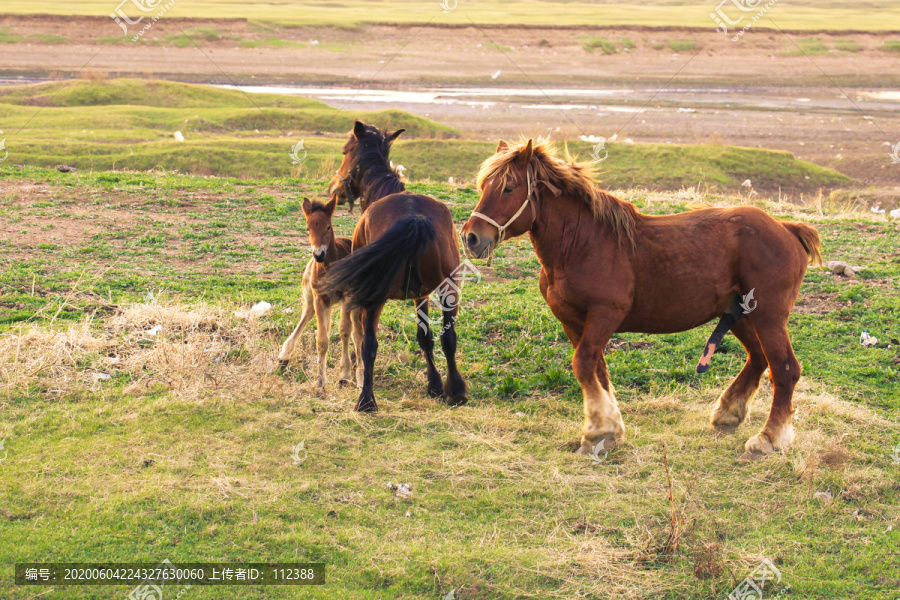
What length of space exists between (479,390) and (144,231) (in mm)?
6651

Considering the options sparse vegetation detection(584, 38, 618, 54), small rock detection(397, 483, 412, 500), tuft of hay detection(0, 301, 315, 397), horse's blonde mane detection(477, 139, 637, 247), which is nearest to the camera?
small rock detection(397, 483, 412, 500)

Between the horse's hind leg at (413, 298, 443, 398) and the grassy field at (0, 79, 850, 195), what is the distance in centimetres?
1099

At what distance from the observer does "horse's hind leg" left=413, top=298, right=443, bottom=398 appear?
24.9 ft

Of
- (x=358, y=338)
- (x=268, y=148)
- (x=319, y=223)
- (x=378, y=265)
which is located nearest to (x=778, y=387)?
(x=378, y=265)

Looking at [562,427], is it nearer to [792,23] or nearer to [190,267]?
[190,267]

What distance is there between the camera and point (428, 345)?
7617mm

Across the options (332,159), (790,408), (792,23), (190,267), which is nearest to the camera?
(790,408)

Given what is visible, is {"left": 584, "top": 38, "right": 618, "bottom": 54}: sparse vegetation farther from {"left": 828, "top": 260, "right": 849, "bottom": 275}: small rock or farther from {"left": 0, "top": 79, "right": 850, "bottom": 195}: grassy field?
{"left": 828, "top": 260, "right": 849, "bottom": 275}: small rock

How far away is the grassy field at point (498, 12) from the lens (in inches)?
1991

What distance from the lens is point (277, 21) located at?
48.6 metres

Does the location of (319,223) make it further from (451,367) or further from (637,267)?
(637,267)

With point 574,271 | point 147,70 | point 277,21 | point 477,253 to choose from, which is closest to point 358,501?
point 477,253

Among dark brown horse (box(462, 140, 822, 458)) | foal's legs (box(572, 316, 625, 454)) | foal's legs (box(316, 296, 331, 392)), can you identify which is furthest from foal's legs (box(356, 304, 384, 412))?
foal's legs (box(572, 316, 625, 454))

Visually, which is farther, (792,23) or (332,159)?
(792,23)
